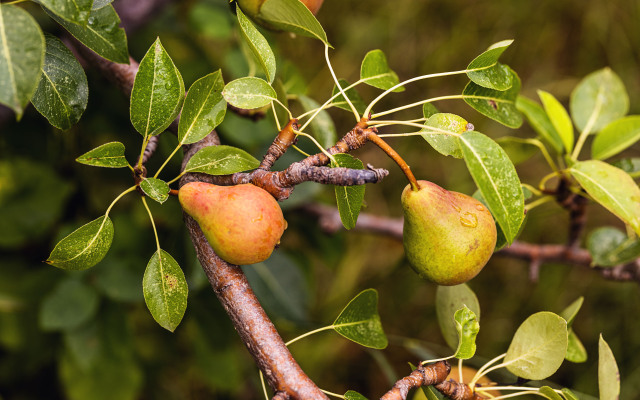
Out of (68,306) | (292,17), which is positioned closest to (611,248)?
(292,17)

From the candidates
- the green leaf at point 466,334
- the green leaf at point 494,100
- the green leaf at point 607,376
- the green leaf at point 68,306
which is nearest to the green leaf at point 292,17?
the green leaf at point 494,100

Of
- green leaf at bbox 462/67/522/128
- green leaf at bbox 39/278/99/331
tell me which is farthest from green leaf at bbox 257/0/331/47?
green leaf at bbox 39/278/99/331

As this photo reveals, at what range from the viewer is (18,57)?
11.8 inches

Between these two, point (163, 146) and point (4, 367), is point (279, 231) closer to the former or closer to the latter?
point (163, 146)

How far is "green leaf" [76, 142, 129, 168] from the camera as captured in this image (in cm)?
39

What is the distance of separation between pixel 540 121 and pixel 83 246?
0.54m

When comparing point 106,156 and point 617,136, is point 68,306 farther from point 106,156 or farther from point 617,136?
point 617,136

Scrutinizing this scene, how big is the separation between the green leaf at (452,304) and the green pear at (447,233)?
0.10 m

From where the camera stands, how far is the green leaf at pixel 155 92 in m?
Answer: 0.40

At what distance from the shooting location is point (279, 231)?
0.39 metres

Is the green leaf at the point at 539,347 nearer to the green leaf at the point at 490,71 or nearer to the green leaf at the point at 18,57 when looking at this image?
the green leaf at the point at 490,71

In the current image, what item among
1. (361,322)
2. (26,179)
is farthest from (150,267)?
(26,179)

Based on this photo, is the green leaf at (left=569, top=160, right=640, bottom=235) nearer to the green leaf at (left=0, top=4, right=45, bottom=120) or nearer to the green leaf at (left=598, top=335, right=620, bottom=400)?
Answer: the green leaf at (left=598, top=335, right=620, bottom=400)

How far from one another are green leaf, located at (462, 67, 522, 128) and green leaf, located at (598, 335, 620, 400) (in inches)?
8.3
